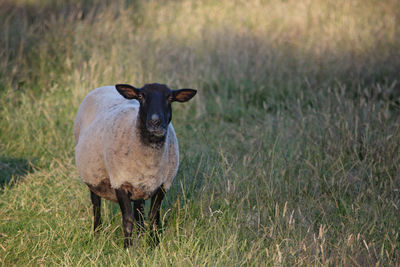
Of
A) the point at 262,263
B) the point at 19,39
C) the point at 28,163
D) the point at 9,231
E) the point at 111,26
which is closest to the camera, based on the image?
the point at 262,263

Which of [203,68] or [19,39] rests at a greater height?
[19,39]

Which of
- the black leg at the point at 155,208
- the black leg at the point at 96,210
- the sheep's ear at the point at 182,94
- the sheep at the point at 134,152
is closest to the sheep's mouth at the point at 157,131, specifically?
the sheep at the point at 134,152

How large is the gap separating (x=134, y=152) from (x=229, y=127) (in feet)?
11.3

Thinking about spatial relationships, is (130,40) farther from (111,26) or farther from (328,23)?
(328,23)

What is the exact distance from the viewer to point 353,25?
1005 centimetres

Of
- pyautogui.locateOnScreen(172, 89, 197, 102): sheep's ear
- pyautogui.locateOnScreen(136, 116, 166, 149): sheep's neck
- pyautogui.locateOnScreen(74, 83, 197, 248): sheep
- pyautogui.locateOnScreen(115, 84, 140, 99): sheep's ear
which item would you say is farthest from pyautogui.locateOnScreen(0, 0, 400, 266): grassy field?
pyautogui.locateOnScreen(115, 84, 140, 99): sheep's ear

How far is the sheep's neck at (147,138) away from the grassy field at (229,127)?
60 cm

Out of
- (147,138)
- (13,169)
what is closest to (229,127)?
(13,169)

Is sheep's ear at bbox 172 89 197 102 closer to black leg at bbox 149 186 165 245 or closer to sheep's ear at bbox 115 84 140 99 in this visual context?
sheep's ear at bbox 115 84 140 99

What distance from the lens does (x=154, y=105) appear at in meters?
3.63

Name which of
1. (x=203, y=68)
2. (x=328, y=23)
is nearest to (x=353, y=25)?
(x=328, y=23)

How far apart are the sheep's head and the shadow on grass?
2232 millimetres

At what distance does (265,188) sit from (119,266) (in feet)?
5.53

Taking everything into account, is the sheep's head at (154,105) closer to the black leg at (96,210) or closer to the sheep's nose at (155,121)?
the sheep's nose at (155,121)
